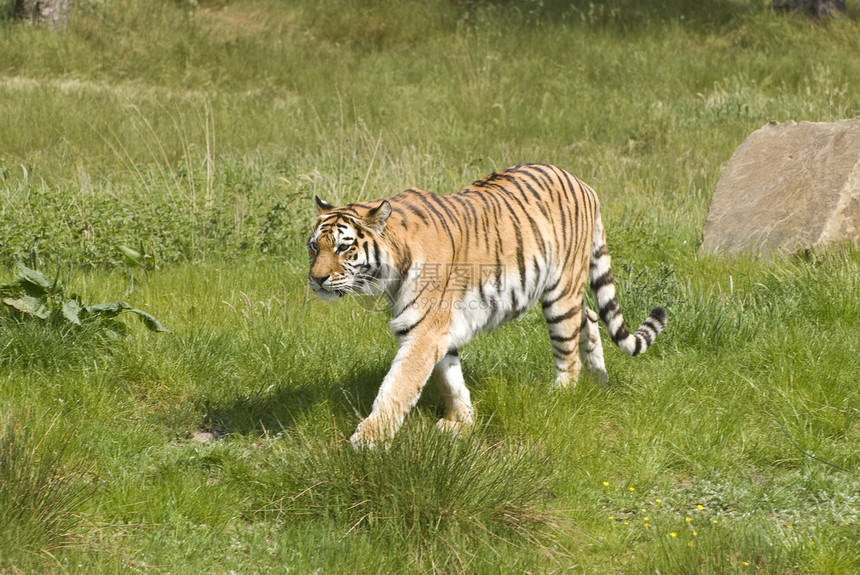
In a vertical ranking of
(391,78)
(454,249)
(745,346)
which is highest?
(454,249)

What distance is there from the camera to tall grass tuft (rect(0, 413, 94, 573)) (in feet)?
10.2

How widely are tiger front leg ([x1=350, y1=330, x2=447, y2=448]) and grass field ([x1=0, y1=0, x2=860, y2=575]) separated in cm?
16

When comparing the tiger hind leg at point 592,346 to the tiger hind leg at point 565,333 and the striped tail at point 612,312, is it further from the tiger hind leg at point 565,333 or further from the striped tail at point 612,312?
the tiger hind leg at point 565,333

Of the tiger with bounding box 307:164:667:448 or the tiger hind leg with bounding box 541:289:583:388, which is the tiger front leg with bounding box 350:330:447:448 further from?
the tiger hind leg with bounding box 541:289:583:388

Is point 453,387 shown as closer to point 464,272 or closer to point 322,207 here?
point 464,272

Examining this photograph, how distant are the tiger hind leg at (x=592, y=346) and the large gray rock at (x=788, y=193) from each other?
84.7 inches

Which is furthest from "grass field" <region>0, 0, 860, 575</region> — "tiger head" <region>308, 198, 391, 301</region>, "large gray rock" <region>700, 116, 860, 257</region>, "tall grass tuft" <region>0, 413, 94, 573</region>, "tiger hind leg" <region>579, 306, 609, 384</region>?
"tiger head" <region>308, 198, 391, 301</region>

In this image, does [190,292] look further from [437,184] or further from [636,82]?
[636,82]

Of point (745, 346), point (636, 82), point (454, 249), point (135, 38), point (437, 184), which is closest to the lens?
point (454, 249)

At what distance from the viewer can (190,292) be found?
6.00 m

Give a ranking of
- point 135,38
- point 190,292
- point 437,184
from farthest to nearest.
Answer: point 135,38
point 437,184
point 190,292

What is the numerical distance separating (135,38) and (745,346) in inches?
472

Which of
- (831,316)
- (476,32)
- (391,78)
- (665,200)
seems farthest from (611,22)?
(831,316)

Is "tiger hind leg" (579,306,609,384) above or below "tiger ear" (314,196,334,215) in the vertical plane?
below
